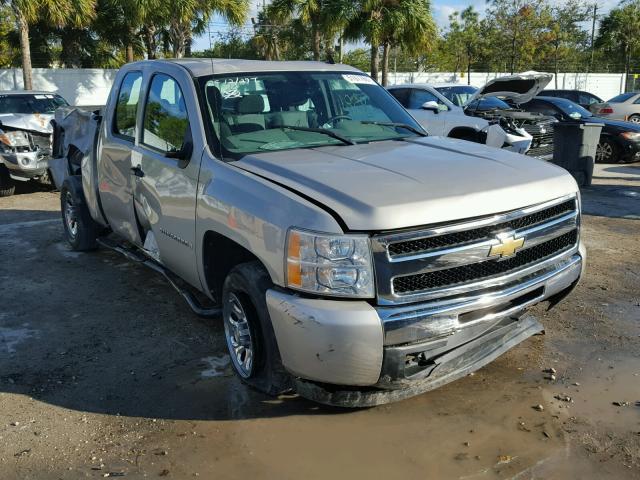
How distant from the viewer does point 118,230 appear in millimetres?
5652

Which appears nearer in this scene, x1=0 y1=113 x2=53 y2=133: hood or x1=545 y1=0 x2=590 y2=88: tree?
x1=0 y1=113 x2=53 y2=133: hood

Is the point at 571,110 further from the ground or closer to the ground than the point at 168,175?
further from the ground

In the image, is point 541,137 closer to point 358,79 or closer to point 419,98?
point 419,98

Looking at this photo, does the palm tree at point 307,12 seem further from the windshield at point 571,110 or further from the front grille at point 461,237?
the front grille at point 461,237

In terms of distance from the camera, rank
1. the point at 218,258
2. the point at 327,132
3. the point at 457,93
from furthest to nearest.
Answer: the point at 457,93
the point at 327,132
the point at 218,258

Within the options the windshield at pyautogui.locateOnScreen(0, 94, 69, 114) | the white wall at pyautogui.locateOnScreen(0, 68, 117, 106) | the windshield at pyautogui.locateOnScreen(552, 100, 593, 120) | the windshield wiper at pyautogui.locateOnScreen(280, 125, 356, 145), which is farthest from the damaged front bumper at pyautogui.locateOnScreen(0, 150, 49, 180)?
the white wall at pyautogui.locateOnScreen(0, 68, 117, 106)

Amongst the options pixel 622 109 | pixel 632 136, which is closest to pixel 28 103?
Answer: pixel 632 136

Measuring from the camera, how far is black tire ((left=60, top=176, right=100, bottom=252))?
6641 mm

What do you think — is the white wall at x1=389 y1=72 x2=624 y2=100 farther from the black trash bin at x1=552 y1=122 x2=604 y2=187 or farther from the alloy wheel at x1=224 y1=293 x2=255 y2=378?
the alloy wheel at x1=224 y1=293 x2=255 y2=378

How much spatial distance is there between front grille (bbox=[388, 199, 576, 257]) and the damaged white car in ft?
25.0

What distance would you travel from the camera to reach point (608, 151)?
1385 centimetres

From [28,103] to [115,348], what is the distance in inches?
349

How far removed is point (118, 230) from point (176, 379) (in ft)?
6.73

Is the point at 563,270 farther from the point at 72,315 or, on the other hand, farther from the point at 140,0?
the point at 140,0
